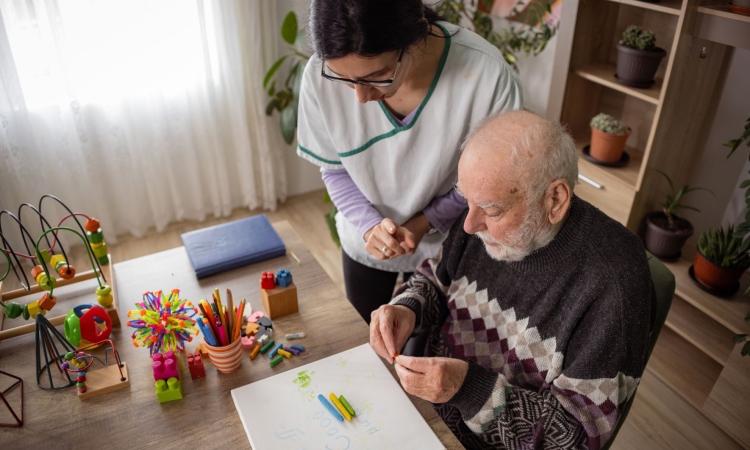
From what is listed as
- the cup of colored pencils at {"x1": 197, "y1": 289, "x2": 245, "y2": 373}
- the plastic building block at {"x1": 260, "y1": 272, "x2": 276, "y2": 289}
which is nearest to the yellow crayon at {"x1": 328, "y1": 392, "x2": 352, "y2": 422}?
the cup of colored pencils at {"x1": 197, "y1": 289, "x2": 245, "y2": 373}

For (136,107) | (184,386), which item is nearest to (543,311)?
(184,386)

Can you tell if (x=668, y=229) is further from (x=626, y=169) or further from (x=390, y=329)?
(x=390, y=329)

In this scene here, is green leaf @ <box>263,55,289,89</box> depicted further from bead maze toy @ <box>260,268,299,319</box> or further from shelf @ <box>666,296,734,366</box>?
shelf @ <box>666,296,734,366</box>

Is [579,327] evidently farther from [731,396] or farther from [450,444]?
[731,396]

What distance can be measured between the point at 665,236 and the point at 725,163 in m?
0.37

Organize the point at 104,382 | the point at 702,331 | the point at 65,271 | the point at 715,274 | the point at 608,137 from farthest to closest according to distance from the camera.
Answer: the point at 608,137
the point at 702,331
the point at 715,274
the point at 65,271
the point at 104,382

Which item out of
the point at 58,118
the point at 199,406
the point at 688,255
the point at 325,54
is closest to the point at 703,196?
the point at 688,255

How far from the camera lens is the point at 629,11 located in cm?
243

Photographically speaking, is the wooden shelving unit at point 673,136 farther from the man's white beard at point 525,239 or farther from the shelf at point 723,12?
the man's white beard at point 525,239

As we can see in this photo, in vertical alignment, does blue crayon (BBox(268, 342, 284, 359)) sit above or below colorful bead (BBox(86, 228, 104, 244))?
below

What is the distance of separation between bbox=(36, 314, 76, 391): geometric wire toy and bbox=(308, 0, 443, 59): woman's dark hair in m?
0.79

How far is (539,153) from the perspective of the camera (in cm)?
111

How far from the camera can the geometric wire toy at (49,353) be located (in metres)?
1.18

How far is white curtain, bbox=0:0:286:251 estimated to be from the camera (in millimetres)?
2660
